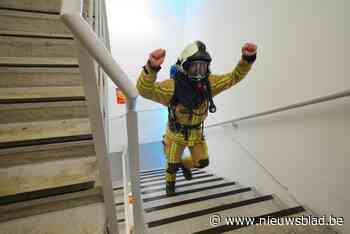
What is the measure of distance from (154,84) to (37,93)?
668mm

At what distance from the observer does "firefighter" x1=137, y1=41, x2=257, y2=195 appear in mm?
1551

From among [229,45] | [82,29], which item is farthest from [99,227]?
[229,45]

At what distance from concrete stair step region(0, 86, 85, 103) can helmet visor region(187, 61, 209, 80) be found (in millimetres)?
718

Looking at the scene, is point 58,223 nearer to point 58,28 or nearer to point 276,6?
point 58,28

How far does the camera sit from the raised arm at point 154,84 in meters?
1.24

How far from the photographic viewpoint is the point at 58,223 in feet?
2.76

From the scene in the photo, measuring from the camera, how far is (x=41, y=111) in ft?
4.03

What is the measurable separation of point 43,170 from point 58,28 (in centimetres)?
111

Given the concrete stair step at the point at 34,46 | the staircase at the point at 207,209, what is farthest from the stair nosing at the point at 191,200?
the concrete stair step at the point at 34,46

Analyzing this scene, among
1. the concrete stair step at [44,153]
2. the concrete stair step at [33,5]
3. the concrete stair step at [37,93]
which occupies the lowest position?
the concrete stair step at [44,153]

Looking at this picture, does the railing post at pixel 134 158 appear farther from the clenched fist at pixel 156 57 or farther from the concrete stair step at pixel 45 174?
the clenched fist at pixel 156 57

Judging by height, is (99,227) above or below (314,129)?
below

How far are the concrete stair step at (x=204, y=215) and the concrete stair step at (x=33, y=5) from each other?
1.66m

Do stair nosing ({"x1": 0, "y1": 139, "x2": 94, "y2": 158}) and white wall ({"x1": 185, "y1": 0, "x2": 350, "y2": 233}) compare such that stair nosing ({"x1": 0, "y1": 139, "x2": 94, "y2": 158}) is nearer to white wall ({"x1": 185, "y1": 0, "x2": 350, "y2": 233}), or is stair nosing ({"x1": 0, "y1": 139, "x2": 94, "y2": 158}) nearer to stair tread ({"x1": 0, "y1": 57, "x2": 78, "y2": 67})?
stair tread ({"x1": 0, "y1": 57, "x2": 78, "y2": 67})
